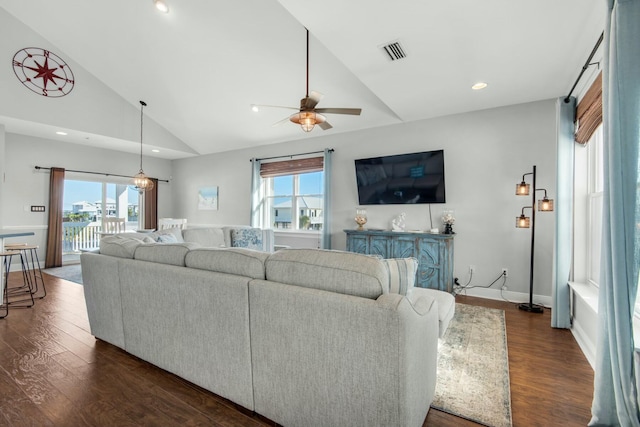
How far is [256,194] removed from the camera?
6.68 m

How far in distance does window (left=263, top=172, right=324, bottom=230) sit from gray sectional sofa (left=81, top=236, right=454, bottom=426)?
4.06m

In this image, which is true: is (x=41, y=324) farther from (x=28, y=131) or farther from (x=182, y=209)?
(x=182, y=209)

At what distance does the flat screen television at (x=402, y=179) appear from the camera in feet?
14.7

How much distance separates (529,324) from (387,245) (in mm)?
1937

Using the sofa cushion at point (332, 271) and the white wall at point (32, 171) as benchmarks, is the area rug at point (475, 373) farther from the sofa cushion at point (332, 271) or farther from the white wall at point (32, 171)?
the white wall at point (32, 171)

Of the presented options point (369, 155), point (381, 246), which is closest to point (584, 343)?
point (381, 246)

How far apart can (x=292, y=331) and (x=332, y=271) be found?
0.34 meters

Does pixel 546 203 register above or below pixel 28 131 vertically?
below

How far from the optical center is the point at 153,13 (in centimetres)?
407

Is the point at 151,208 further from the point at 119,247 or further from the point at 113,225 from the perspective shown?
the point at 119,247

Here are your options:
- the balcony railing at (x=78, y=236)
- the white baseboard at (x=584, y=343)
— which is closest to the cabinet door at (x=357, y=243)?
the white baseboard at (x=584, y=343)

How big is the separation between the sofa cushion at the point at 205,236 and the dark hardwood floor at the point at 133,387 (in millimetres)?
1948

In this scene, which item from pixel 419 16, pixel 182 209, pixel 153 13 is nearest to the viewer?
A: pixel 419 16

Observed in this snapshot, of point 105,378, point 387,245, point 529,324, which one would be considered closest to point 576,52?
point 529,324
